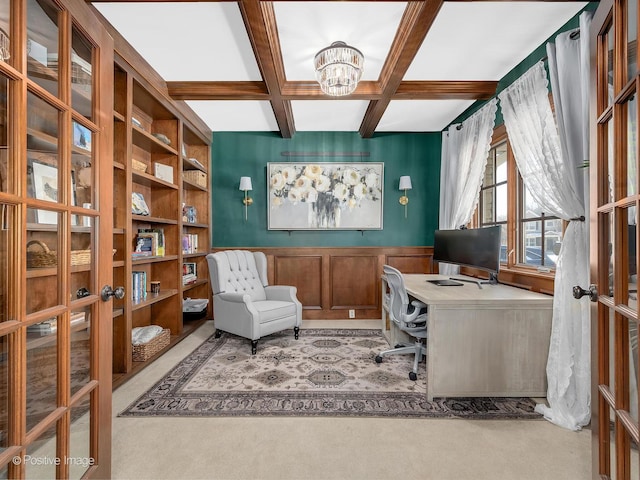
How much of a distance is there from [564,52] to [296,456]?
2.85 metres

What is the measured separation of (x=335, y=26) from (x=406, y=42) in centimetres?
50

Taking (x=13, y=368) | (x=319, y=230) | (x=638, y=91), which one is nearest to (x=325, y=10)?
(x=638, y=91)

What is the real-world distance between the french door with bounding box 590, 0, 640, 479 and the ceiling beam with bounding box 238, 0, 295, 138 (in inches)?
65.7

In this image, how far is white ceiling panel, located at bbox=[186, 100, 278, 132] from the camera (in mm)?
3328

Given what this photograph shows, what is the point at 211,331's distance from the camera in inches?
142

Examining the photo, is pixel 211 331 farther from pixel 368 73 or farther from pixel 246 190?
pixel 368 73

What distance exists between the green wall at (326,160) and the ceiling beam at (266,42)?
3.65 ft

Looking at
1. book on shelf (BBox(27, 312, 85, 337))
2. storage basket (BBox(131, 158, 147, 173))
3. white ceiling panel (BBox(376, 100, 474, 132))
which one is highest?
white ceiling panel (BBox(376, 100, 474, 132))

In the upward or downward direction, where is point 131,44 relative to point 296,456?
upward

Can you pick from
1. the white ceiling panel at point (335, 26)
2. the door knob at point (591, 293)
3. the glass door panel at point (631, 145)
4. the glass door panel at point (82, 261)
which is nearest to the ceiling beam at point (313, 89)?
the white ceiling panel at point (335, 26)

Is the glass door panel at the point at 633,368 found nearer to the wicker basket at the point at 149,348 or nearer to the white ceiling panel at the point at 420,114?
the white ceiling panel at the point at 420,114

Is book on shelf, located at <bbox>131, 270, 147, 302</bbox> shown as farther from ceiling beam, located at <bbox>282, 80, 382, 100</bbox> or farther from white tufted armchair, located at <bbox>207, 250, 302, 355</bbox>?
ceiling beam, located at <bbox>282, 80, 382, 100</bbox>

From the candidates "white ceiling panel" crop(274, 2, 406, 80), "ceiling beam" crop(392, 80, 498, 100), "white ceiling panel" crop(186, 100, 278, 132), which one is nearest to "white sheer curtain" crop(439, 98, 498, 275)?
"ceiling beam" crop(392, 80, 498, 100)

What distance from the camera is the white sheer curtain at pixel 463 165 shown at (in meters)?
3.02
